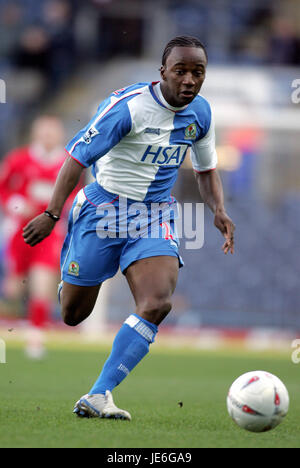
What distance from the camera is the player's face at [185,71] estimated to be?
194 inches

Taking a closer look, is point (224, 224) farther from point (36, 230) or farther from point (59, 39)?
point (59, 39)

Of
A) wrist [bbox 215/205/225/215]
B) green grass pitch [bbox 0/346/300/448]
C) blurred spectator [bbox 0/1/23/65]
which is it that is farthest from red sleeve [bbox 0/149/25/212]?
blurred spectator [bbox 0/1/23/65]

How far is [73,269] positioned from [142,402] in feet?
4.31

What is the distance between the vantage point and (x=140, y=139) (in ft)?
16.9

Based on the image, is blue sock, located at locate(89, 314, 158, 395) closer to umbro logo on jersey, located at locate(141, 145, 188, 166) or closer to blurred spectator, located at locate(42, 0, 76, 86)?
umbro logo on jersey, located at locate(141, 145, 188, 166)

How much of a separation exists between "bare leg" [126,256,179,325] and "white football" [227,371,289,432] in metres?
0.64

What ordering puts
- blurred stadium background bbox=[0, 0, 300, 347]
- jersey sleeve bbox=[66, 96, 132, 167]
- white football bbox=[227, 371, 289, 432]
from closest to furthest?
white football bbox=[227, 371, 289, 432], jersey sleeve bbox=[66, 96, 132, 167], blurred stadium background bbox=[0, 0, 300, 347]

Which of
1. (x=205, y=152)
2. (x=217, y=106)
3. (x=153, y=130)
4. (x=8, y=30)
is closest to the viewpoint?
(x=153, y=130)

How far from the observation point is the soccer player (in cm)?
493

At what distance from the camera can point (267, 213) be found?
14703 millimetres

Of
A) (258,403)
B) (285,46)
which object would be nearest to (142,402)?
(258,403)

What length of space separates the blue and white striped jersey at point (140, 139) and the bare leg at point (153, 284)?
0.44 meters

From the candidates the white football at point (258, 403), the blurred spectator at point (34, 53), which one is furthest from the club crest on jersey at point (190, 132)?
the blurred spectator at point (34, 53)
